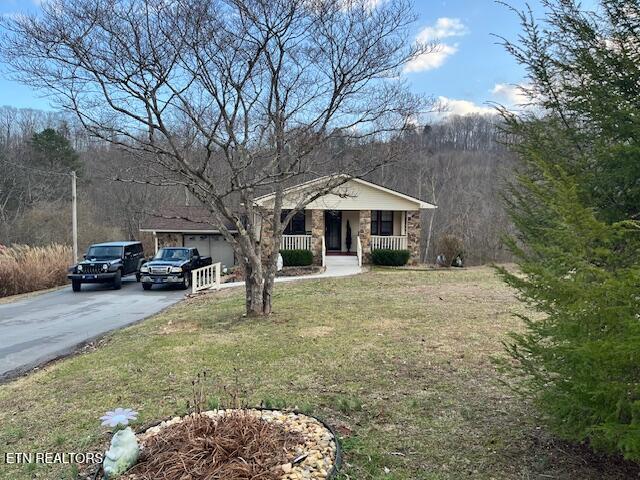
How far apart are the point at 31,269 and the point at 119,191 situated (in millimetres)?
16694

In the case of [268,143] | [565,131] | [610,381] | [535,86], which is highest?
[268,143]

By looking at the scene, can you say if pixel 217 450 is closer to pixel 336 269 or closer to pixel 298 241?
pixel 336 269

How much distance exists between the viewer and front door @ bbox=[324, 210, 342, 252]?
946 inches

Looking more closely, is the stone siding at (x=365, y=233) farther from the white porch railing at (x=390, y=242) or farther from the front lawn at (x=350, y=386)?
the front lawn at (x=350, y=386)

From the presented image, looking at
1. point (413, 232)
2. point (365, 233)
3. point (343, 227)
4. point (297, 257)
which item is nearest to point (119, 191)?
point (343, 227)

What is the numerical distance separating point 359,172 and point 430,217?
2606cm

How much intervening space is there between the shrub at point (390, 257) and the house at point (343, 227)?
0.56m

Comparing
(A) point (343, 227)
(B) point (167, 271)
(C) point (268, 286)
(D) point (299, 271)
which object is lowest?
(D) point (299, 271)

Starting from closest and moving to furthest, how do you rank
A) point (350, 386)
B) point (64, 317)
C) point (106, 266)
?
point (350, 386)
point (64, 317)
point (106, 266)

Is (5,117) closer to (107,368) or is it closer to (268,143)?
(268,143)

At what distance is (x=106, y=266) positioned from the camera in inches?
661

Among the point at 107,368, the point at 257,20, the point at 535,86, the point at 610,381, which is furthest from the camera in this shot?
the point at 257,20

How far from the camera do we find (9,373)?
7.14m

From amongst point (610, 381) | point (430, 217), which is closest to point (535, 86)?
point (610, 381)
